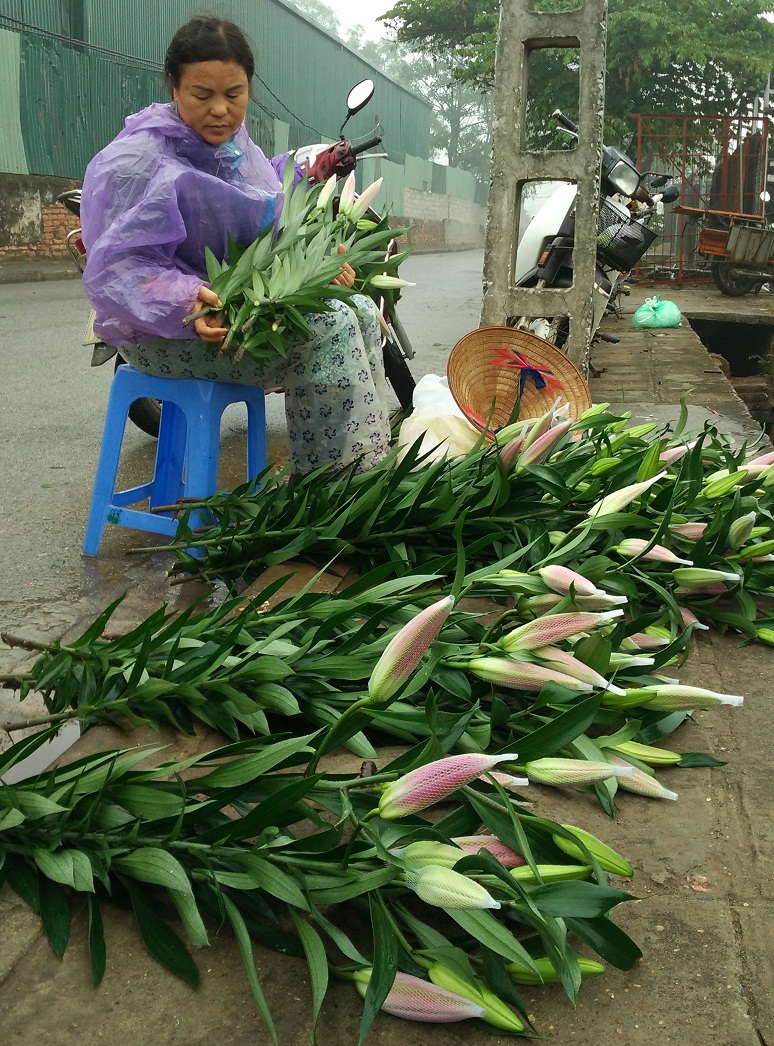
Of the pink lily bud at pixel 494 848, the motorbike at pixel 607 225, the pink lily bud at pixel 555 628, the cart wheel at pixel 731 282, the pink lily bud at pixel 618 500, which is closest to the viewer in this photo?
the pink lily bud at pixel 494 848

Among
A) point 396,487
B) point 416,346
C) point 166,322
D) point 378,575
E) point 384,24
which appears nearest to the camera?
point 378,575

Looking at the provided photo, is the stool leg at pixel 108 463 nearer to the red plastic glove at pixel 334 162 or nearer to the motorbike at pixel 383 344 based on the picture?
the motorbike at pixel 383 344

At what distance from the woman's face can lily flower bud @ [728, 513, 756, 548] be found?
155 cm

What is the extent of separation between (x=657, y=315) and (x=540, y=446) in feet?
23.0

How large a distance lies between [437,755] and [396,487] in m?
1.10

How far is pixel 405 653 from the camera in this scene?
4.11ft

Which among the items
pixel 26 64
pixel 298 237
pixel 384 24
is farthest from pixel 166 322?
pixel 384 24

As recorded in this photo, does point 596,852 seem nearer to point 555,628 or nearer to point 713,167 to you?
point 555,628

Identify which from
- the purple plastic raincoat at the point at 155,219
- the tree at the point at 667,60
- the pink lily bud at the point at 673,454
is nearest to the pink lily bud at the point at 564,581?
the pink lily bud at the point at 673,454

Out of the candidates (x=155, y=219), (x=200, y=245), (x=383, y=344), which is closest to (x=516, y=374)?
(x=383, y=344)

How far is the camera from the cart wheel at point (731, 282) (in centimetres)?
1330

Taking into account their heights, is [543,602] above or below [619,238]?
below

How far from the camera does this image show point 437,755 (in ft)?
4.19

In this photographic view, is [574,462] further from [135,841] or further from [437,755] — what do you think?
[135,841]
